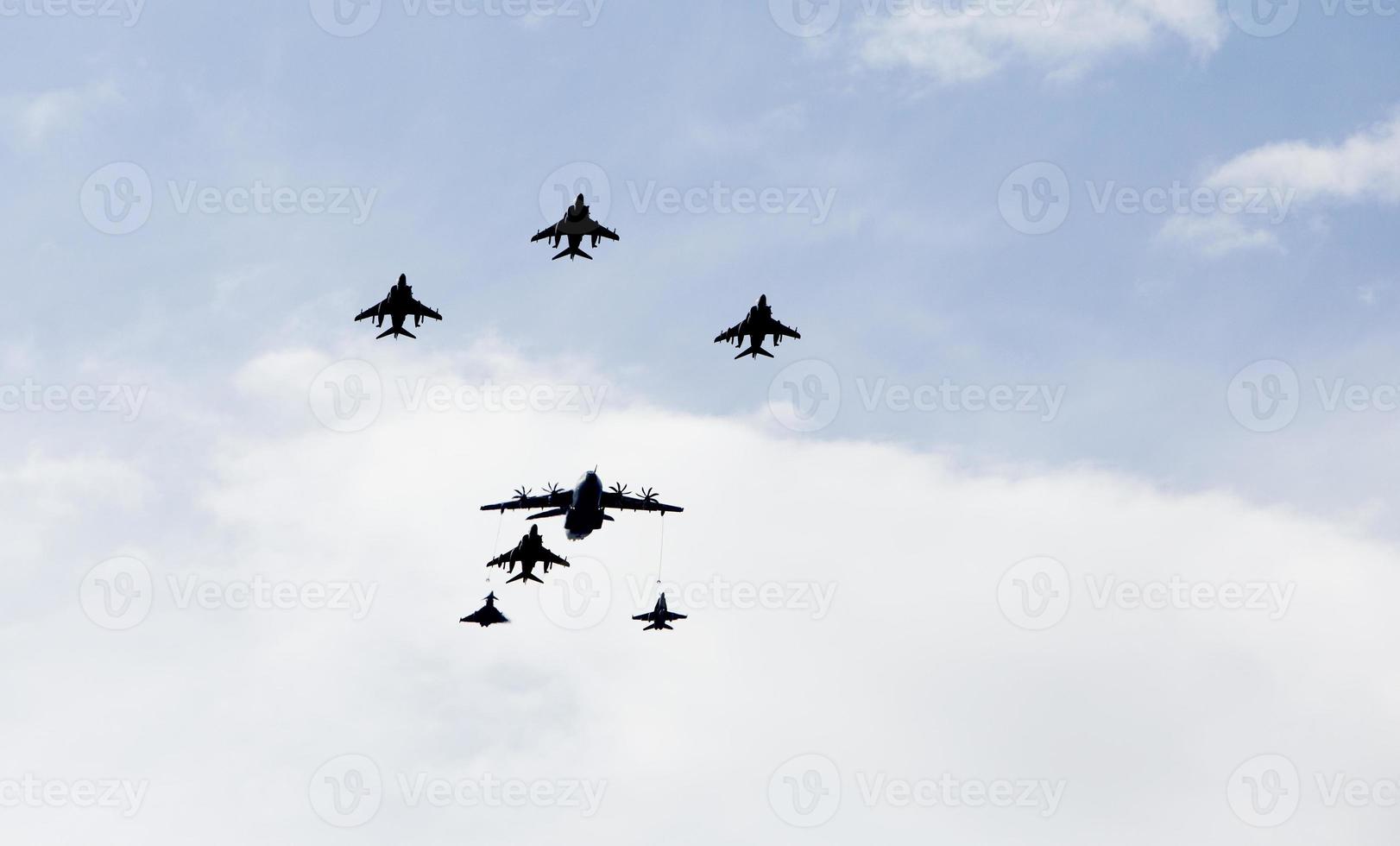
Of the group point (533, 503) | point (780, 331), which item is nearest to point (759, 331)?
point (780, 331)

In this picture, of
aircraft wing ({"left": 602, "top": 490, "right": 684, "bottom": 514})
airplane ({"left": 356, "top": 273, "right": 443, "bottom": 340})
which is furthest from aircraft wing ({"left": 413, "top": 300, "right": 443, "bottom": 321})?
aircraft wing ({"left": 602, "top": 490, "right": 684, "bottom": 514})

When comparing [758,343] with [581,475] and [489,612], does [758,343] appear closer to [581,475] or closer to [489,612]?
[581,475]

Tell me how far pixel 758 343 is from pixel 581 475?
21.4 m

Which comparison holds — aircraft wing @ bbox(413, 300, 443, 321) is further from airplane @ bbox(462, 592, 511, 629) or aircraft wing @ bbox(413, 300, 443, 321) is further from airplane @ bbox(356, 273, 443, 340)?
airplane @ bbox(462, 592, 511, 629)

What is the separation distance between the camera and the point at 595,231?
104 m

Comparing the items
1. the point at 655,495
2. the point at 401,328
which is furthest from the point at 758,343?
the point at 401,328

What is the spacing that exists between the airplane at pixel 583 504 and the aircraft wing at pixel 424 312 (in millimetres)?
16781

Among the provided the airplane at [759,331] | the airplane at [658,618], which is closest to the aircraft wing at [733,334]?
the airplane at [759,331]

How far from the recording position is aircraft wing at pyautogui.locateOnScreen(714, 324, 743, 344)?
104m

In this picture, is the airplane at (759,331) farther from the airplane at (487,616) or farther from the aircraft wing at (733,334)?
the airplane at (487,616)

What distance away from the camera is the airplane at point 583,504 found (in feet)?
297

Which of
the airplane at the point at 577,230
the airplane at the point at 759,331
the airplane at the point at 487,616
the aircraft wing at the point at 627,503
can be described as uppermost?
the airplane at the point at 577,230

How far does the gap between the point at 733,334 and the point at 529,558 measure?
26774 mm

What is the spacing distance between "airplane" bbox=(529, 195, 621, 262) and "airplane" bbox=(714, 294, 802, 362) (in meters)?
13.3
